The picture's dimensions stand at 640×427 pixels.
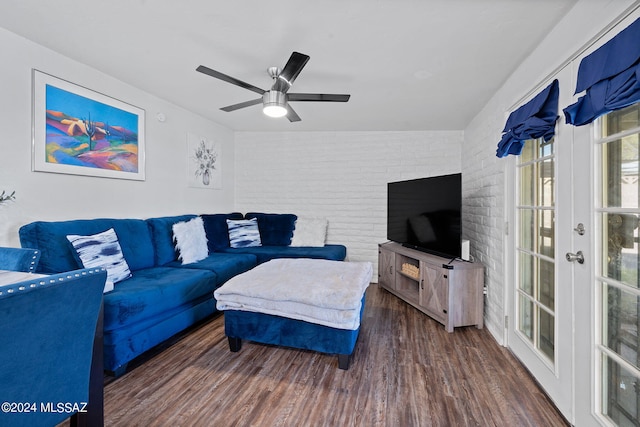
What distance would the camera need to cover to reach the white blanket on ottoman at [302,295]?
1906mm

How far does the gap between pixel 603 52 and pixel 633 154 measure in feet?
1.49

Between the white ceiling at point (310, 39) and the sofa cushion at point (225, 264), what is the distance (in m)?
1.76

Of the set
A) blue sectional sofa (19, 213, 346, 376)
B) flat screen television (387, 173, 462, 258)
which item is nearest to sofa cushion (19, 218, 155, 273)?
blue sectional sofa (19, 213, 346, 376)

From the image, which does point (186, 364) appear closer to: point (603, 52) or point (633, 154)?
point (633, 154)

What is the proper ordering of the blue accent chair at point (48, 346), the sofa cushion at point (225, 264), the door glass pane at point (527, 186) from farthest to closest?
1. the sofa cushion at point (225, 264)
2. the door glass pane at point (527, 186)
3. the blue accent chair at point (48, 346)

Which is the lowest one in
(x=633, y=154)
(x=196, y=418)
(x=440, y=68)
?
(x=196, y=418)

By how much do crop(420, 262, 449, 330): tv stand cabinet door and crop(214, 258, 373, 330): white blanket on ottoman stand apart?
767mm

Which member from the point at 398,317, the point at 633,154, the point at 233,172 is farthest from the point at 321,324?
the point at 233,172

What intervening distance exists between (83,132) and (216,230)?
1775 mm

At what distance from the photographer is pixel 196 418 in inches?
59.2

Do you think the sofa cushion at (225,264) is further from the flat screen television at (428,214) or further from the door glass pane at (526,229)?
the door glass pane at (526,229)

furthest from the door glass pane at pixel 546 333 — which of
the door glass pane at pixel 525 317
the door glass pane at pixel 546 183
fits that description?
the door glass pane at pixel 546 183

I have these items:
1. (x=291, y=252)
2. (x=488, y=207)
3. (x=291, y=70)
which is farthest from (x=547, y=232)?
(x=291, y=252)

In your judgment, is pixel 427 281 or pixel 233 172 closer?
pixel 427 281
